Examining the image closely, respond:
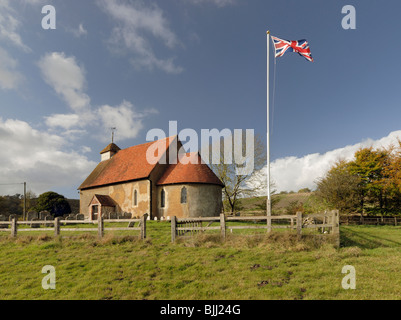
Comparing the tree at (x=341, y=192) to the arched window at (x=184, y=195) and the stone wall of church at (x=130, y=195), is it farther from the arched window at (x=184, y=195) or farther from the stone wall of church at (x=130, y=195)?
the stone wall of church at (x=130, y=195)

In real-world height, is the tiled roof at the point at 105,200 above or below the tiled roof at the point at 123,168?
below

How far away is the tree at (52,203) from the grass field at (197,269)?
31906 millimetres

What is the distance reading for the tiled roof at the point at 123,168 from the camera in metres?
30.8

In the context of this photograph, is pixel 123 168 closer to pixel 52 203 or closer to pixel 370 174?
pixel 52 203

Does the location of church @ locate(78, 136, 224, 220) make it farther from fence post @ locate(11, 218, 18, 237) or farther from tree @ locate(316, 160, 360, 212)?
tree @ locate(316, 160, 360, 212)

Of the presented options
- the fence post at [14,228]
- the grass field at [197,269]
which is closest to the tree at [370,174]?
the grass field at [197,269]

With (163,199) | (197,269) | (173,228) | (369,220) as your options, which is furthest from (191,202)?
(369,220)

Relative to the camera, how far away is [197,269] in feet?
30.6

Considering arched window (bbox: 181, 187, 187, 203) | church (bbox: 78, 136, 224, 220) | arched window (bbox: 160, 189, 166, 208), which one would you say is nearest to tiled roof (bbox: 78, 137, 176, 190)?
church (bbox: 78, 136, 224, 220)

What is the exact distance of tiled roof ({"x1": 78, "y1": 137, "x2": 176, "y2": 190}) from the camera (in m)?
30.8

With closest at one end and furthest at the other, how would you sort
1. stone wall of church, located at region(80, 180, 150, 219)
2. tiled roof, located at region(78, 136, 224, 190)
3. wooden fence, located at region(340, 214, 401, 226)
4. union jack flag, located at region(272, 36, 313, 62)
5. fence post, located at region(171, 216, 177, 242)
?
fence post, located at region(171, 216, 177, 242) → union jack flag, located at region(272, 36, 313, 62) → tiled roof, located at region(78, 136, 224, 190) → stone wall of church, located at region(80, 180, 150, 219) → wooden fence, located at region(340, 214, 401, 226)

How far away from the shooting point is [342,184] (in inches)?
1287

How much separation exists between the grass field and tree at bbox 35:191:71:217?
105ft

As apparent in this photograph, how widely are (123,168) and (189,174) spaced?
1006cm
